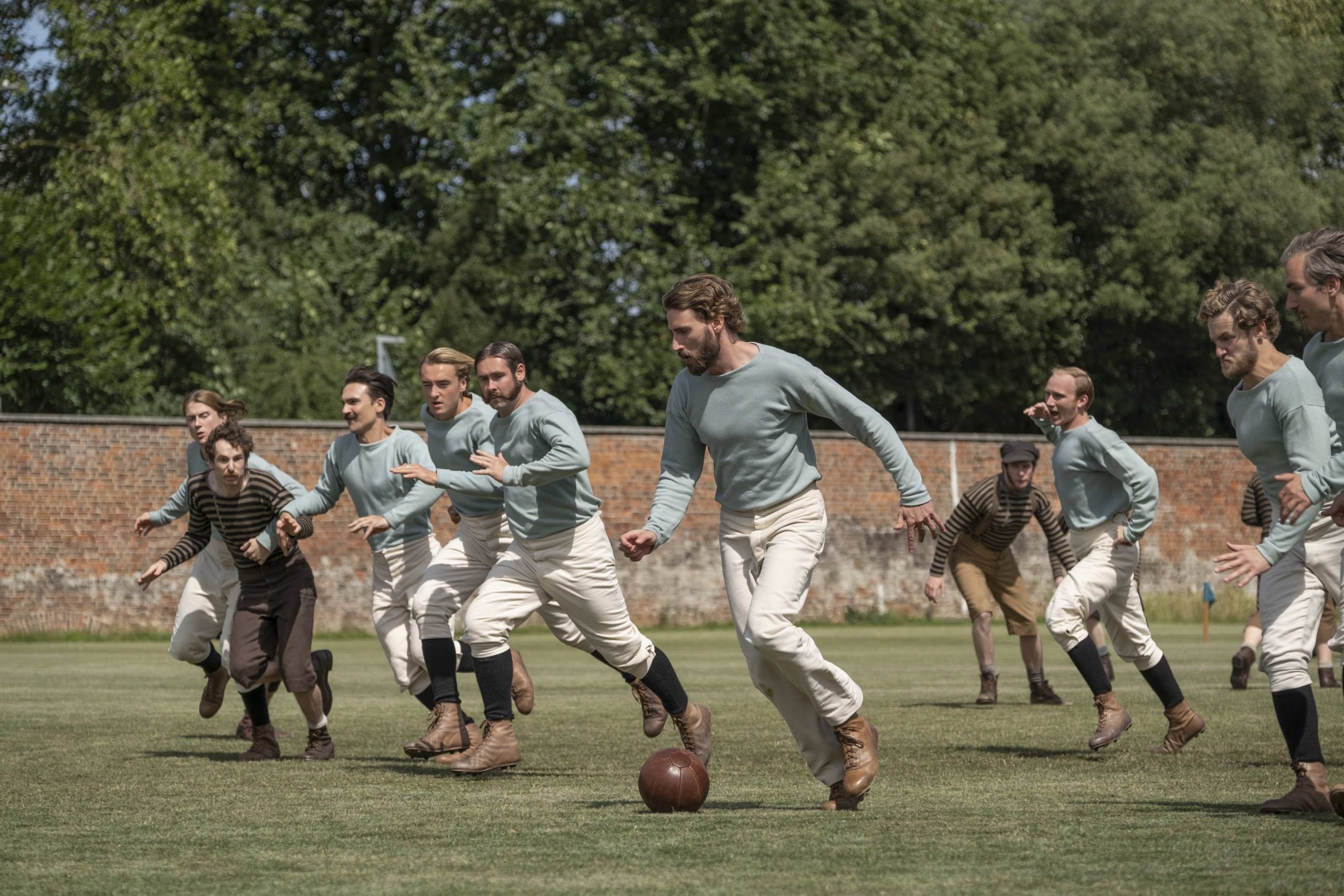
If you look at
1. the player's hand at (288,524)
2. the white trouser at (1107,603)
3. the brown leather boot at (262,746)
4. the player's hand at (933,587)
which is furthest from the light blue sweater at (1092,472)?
the brown leather boot at (262,746)

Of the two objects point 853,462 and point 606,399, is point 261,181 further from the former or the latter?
point 853,462

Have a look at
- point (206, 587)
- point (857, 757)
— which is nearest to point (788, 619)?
point (857, 757)

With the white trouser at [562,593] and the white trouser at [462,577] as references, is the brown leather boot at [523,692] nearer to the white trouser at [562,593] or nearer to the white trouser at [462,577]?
the white trouser at [462,577]

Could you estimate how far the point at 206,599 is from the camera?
11016 millimetres

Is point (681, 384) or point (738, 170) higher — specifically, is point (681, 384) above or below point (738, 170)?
below

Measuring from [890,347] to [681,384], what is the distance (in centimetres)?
3160

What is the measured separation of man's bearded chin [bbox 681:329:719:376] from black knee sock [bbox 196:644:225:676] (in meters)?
5.11

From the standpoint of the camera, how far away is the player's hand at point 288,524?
9586 mm

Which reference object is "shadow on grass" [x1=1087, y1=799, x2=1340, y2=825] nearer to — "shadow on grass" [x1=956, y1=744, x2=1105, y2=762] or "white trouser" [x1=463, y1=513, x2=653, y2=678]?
"shadow on grass" [x1=956, y1=744, x2=1105, y2=762]

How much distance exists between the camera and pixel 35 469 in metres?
26.1

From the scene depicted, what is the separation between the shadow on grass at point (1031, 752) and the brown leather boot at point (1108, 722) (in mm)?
87

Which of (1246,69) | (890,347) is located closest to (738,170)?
(890,347)

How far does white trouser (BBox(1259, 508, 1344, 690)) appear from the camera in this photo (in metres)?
7.52

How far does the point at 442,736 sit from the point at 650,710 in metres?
1.13
